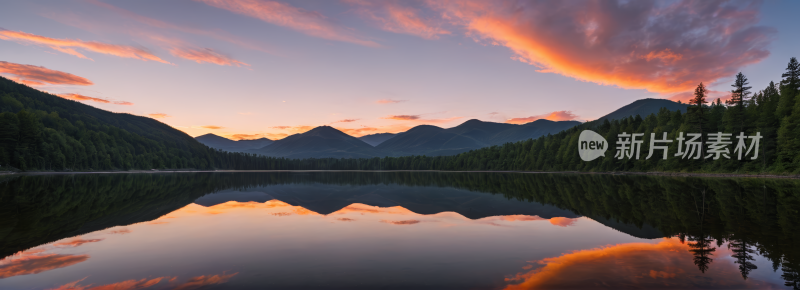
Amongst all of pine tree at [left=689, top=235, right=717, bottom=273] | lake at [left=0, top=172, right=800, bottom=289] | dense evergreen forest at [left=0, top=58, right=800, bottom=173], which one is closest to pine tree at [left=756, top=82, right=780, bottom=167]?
dense evergreen forest at [left=0, top=58, right=800, bottom=173]

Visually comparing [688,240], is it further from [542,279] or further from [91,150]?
[91,150]

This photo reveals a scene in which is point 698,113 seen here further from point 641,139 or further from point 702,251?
point 702,251

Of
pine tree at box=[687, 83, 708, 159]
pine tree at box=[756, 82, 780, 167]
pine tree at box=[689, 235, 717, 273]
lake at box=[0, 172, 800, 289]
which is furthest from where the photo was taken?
pine tree at box=[687, 83, 708, 159]

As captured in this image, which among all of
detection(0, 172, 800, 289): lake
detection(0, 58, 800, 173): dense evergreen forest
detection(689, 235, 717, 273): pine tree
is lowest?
detection(0, 172, 800, 289): lake

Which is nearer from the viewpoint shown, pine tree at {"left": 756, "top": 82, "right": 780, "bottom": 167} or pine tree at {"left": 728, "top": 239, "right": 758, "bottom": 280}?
pine tree at {"left": 728, "top": 239, "right": 758, "bottom": 280}

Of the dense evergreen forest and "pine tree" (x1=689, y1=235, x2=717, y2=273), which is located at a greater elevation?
the dense evergreen forest

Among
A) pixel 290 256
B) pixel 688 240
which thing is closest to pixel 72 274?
pixel 290 256

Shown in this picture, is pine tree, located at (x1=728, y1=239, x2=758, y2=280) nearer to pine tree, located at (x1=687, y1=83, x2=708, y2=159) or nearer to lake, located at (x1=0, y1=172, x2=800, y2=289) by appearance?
lake, located at (x1=0, y1=172, x2=800, y2=289)

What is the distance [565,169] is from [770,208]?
126439 mm

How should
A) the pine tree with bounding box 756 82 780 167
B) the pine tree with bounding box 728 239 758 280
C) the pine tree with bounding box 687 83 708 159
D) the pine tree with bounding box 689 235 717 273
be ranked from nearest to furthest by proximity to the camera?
the pine tree with bounding box 728 239 758 280, the pine tree with bounding box 689 235 717 273, the pine tree with bounding box 756 82 780 167, the pine tree with bounding box 687 83 708 159

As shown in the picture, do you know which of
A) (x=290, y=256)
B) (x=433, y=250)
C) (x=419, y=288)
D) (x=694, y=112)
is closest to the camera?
(x=419, y=288)

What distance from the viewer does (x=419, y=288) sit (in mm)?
9602

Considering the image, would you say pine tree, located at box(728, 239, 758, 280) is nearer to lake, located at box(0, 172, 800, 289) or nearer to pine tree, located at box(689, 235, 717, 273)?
lake, located at box(0, 172, 800, 289)

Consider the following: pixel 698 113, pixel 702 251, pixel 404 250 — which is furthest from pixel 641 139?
pixel 404 250
